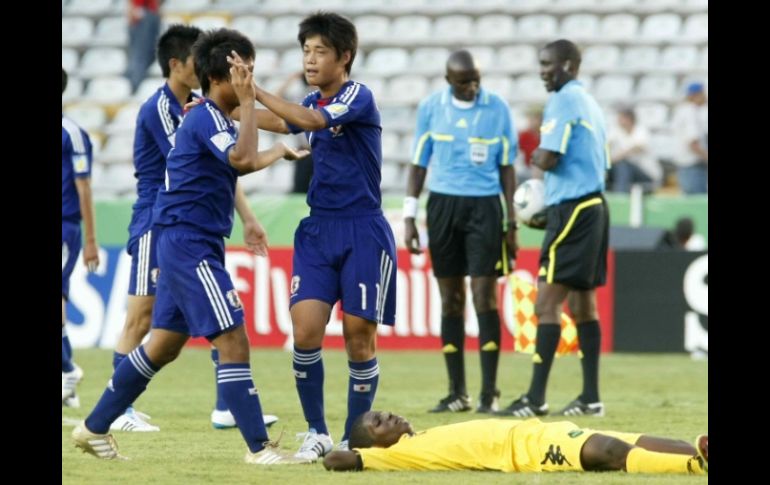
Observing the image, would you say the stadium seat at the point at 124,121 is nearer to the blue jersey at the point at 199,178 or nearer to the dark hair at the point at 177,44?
the dark hair at the point at 177,44

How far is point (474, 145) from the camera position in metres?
10.4

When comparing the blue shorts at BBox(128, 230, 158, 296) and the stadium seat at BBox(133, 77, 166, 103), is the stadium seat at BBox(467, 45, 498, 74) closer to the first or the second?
the stadium seat at BBox(133, 77, 166, 103)

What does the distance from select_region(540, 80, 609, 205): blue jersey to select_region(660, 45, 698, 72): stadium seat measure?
11271 mm

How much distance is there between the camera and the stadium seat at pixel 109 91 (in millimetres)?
21922

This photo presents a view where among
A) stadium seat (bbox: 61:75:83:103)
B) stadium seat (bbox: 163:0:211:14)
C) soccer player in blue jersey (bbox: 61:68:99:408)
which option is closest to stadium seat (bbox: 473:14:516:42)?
stadium seat (bbox: 163:0:211:14)

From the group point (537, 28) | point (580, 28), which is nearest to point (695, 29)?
point (580, 28)

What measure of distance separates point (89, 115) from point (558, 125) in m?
12.9

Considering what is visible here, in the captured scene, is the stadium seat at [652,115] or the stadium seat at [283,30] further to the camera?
the stadium seat at [283,30]

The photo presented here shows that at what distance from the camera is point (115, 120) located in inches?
841

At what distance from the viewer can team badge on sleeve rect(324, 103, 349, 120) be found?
292 inches

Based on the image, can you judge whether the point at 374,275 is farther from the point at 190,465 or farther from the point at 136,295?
the point at 136,295

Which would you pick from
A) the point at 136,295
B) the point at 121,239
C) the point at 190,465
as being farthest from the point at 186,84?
the point at 121,239

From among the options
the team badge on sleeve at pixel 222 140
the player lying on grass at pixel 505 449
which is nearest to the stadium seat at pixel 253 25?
the team badge on sleeve at pixel 222 140

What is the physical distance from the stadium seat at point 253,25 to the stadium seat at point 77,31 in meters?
2.41
